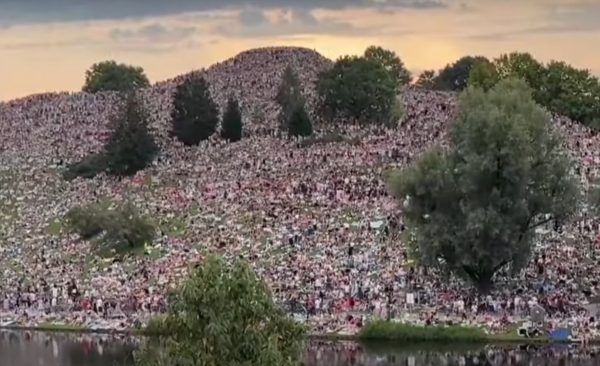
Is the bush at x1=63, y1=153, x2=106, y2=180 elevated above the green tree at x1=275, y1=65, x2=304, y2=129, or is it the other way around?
the green tree at x1=275, y1=65, x2=304, y2=129

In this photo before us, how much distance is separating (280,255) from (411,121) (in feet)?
119

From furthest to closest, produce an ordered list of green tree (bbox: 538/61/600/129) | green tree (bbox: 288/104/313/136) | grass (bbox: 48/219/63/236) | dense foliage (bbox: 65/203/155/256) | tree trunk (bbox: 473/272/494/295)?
green tree (bbox: 538/61/600/129), green tree (bbox: 288/104/313/136), grass (bbox: 48/219/63/236), dense foliage (bbox: 65/203/155/256), tree trunk (bbox: 473/272/494/295)

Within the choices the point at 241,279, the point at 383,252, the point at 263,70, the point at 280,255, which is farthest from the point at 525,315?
the point at 263,70

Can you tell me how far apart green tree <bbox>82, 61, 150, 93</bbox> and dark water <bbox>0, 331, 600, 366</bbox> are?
95412 mm

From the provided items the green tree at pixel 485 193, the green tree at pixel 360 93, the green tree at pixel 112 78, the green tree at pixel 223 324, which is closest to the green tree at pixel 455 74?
the green tree at pixel 112 78

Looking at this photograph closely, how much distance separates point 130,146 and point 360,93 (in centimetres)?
2051

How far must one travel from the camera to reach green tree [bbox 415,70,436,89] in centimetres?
17749

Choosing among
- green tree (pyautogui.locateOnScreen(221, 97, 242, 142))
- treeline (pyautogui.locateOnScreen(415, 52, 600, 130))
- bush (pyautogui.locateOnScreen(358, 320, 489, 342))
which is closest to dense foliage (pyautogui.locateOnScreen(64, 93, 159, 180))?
green tree (pyautogui.locateOnScreen(221, 97, 242, 142))

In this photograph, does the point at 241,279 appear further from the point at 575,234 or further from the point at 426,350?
the point at 575,234

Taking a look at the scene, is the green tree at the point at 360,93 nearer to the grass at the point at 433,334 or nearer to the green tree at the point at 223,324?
the grass at the point at 433,334

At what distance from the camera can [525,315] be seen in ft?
202

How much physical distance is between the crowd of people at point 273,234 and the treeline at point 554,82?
8.64m

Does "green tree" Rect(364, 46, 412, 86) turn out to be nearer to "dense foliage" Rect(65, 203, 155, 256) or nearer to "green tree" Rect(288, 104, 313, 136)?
"green tree" Rect(288, 104, 313, 136)

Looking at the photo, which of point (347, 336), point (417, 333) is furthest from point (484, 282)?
point (347, 336)
